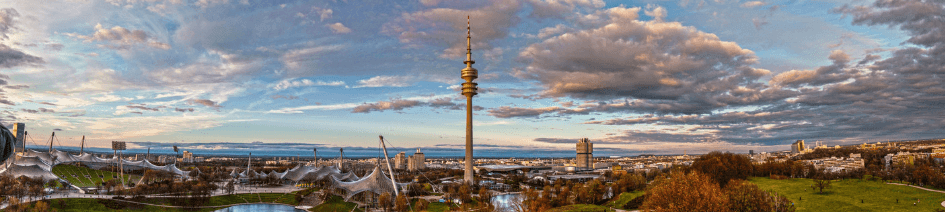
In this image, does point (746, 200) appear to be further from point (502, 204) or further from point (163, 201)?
point (163, 201)

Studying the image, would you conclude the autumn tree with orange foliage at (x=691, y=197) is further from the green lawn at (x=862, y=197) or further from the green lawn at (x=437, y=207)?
the green lawn at (x=437, y=207)

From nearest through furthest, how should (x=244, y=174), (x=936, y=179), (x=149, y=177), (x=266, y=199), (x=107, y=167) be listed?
1. (x=936, y=179)
2. (x=266, y=199)
3. (x=149, y=177)
4. (x=107, y=167)
5. (x=244, y=174)

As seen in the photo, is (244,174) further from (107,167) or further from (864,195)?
(864,195)

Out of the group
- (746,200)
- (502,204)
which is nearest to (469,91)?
(502,204)

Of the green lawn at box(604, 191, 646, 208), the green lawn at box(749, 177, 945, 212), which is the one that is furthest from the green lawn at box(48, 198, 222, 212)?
the green lawn at box(749, 177, 945, 212)

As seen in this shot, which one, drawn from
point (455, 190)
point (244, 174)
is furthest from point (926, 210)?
point (244, 174)

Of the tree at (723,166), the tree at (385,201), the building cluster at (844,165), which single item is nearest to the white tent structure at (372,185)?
the tree at (385,201)

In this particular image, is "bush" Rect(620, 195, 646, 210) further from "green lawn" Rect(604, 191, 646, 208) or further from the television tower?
the television tower
